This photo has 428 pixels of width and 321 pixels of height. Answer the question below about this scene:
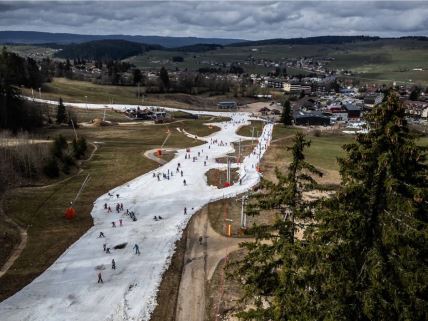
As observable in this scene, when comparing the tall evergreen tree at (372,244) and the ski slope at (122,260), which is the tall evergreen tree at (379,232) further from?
the ski slope at (122,260)

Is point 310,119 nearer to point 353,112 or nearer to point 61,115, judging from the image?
point 353,112

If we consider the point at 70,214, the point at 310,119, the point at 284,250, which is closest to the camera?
the point at 284,250

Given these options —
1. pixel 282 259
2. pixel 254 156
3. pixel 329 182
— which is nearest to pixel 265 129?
pixel 254 156

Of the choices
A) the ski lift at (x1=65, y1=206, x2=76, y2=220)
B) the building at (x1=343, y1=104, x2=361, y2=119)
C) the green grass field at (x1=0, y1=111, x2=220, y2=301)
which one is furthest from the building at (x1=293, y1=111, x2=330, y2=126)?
the ski lift at (x1=65, y1=206, x2=76, y2=220)

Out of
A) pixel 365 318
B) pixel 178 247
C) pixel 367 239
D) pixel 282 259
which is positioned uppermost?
pixel 367 239

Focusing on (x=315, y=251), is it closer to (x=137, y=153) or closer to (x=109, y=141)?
(x=137, y=153)

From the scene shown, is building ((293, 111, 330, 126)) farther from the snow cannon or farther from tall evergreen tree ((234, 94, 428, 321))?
tall evergreen tree ((234, 94, 428, 321))

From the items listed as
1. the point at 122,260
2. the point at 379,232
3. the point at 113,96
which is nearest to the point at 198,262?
the point at 122,260
